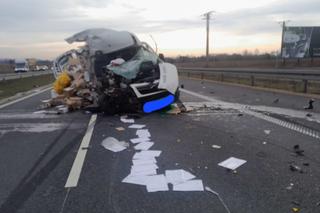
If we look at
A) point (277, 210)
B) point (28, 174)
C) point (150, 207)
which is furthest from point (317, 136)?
point (28, 174)

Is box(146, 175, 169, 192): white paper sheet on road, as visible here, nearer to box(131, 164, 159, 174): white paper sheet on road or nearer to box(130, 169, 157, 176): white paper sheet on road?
box(130, 169, 157, 176): white paper sheet on road

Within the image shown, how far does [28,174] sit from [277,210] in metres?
3.31

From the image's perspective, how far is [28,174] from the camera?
5156 mm

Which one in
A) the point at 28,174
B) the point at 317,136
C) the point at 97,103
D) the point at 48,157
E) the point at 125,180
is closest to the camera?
the point at 125,180

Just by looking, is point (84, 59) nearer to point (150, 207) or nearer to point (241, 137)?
point (241, 137)

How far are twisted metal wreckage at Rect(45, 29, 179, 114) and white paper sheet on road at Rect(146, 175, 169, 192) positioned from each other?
5.95 meters

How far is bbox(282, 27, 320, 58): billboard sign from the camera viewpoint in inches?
2266

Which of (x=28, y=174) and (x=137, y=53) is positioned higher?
(x=137, y=53)

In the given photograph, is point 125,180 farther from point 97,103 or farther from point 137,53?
point 137,53

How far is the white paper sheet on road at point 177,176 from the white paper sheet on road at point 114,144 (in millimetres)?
1659

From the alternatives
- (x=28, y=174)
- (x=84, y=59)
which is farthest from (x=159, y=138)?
(x=84, y=59)

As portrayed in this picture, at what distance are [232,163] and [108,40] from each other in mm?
7950

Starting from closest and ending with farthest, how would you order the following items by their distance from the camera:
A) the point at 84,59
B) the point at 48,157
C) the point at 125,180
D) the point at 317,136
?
the point at 125,180 < the point at 48,157 < the point at 317,136 < the point at 84,59

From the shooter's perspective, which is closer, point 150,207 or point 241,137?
point 150,207
